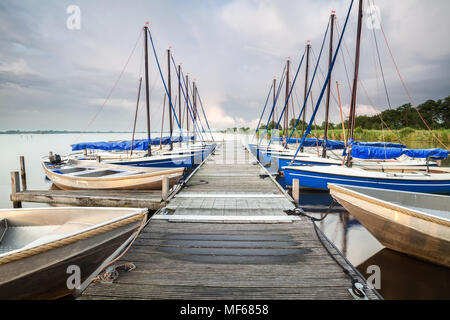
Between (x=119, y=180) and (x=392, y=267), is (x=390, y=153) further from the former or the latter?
(x=119, y=180)

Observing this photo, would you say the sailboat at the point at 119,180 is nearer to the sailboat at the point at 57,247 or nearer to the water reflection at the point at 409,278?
the sailboat at the point at 57,247

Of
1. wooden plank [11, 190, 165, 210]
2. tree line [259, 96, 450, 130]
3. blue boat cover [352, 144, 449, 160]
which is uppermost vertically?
tree line [259, 96, 450, 130]

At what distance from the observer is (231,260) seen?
10.5 feet

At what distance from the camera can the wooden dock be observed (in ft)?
8.36

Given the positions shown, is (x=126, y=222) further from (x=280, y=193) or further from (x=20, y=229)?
(x=280, y=193)

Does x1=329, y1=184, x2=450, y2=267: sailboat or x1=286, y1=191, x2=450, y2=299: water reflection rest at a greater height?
x1=329, y1=184, x2=450, y2=267: sailboat

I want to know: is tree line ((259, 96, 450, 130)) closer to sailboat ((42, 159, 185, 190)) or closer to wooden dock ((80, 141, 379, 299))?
sailboat ((42, 159, 185, 190))

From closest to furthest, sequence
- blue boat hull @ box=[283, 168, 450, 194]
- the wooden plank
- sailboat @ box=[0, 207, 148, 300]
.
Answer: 1. sailboat @ box=[0, 207, 148, 300]
2. the wooden plank
3. blue boat hull @ box=[283, 168, 450, 194]

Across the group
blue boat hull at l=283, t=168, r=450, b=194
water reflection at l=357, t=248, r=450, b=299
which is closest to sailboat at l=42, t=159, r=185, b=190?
blue boat hull at l=283, t=168, r=450, b=194

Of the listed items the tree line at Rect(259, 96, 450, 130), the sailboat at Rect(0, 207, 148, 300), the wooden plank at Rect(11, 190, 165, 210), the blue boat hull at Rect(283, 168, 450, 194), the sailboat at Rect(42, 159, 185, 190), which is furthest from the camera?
the tree line at Rect(259, 96, 450, 130)

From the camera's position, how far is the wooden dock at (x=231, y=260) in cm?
255

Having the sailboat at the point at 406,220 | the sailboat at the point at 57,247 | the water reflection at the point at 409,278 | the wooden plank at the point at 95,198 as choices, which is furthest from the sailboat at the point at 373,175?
the sailboat at the point at 57,247

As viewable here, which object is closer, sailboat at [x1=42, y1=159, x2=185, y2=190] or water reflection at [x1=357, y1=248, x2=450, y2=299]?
water reflection at [x1=357, y1=248, x2=450, y2=299]
